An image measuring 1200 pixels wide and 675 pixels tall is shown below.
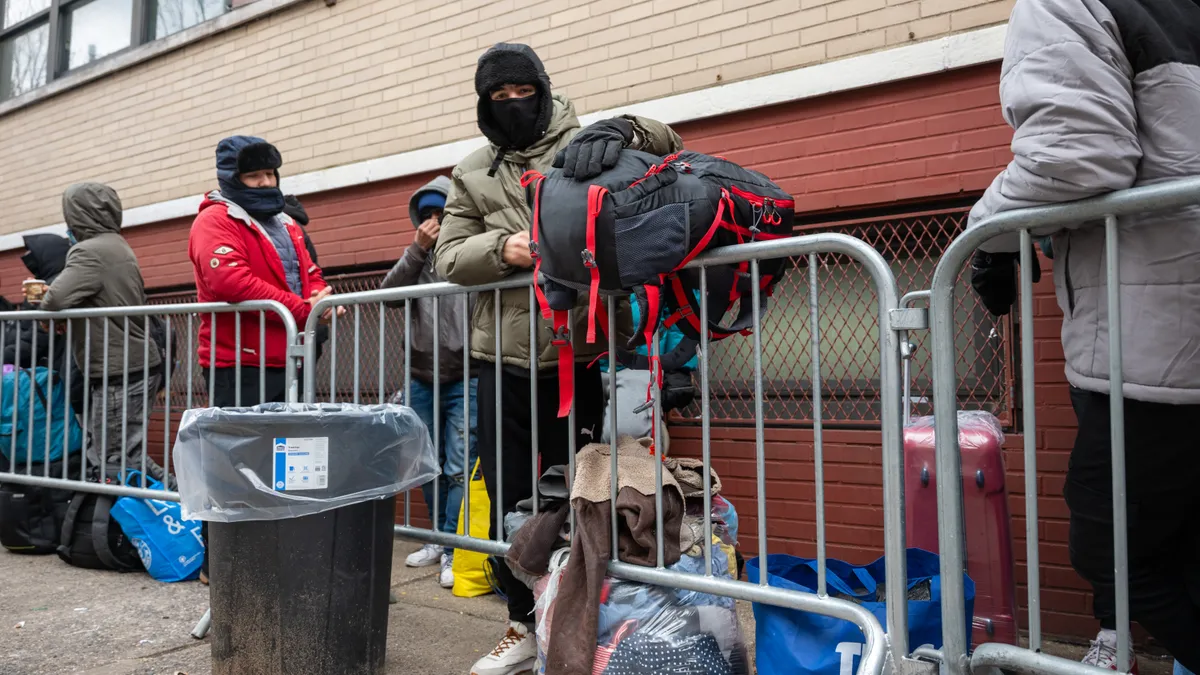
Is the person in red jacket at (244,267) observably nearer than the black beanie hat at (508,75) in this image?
No

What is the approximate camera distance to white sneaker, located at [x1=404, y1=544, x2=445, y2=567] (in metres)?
4.84

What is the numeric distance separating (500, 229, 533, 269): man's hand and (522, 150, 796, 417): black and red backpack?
0.31 metres

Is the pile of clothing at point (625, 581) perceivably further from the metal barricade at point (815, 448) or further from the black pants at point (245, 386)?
the black pants at point (245, 386)

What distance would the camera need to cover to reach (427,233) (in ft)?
15.4

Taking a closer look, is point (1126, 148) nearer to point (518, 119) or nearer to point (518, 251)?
point (518, 251)

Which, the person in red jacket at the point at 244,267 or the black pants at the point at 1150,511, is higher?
the person in red jacket at the point at 244,267

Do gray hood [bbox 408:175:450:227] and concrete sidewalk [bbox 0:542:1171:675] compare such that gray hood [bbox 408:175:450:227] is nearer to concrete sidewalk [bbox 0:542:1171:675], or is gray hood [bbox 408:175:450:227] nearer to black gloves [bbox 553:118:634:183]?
concrete sidewalk [bbox 0:542:1171:675]

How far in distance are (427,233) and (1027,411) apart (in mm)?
3354

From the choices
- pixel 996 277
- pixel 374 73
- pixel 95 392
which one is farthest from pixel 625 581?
pixel 374 73

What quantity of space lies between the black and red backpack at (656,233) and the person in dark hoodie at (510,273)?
450mm

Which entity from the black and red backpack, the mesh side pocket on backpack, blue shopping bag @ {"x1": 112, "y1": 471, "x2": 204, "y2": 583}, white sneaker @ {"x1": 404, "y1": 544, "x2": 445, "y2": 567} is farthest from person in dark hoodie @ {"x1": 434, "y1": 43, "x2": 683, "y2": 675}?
blue shopping bag @ {"x1": 112, "y1": 471, "x2": 204, "y2": 583}

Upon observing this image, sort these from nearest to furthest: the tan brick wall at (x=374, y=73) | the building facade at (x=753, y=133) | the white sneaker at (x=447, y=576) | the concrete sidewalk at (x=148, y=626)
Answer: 1. the concrete sidewalk at (x=148, y=626)
2. the building facade at (x=753, y=133)
3. the tan brick wall at (x=374, y=73)
4. the white sneaker at (x=447, y=576)

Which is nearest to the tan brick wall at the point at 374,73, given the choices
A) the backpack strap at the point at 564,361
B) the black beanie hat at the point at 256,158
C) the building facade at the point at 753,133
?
the building facade at the point at 753,133

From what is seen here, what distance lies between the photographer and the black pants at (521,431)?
313 centimetres
